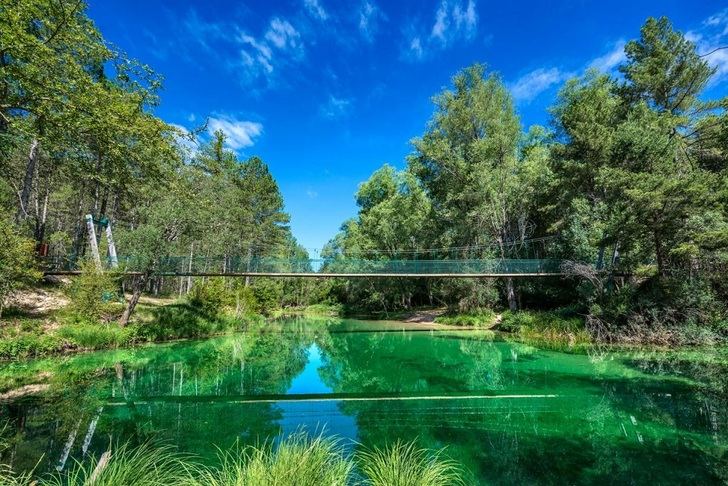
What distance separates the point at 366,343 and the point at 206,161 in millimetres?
16116

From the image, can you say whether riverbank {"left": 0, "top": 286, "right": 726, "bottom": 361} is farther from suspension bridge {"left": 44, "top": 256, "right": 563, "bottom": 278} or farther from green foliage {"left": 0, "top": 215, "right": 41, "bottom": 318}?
suspension bridge {"left": 44, "top": 256, "right": 563, "bottom": 278}

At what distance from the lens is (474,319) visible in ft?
60.6

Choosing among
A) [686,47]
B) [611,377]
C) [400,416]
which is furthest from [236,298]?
[686,47]

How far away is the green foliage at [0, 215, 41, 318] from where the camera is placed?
29.1ft

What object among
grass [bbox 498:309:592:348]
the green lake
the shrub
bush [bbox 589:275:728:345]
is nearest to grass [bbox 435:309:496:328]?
the shrub

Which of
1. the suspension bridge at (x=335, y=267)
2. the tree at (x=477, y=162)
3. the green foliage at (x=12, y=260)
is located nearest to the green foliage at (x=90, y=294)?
the suspension bridge at (x=335, y=267)

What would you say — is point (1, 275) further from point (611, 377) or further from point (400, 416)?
point (611, 377)

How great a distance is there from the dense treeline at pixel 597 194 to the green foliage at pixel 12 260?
1507cm

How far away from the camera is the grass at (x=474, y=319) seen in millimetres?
18250

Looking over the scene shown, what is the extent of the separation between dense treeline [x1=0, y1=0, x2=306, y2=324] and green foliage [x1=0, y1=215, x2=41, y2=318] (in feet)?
0.10

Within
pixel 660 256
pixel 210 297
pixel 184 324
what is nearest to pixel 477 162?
pixel 660 256

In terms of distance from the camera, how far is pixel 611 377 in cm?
802

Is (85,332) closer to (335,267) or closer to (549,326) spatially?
(335,267)

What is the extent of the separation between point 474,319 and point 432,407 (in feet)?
42.4
